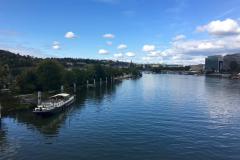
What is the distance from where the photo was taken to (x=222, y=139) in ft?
193

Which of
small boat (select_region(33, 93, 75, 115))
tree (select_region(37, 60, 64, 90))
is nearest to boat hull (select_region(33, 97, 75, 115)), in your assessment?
small boat (select_region(33, 93, 75, 115))

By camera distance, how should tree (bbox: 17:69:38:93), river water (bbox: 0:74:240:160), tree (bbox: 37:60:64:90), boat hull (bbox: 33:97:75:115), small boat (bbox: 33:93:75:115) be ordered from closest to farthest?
river water (bbox: 0:74:240:160) < boat hull (bbox: 33:97:75:115) < small boat (bbox: 33:93:75:115) < tree (bbox: 17:69:38:93) < tree (bbox: 37:60:64:90)

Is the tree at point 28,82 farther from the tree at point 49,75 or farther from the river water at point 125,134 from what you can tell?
the river water at point 125,134

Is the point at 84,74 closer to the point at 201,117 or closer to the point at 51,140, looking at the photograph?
the point at 201,117

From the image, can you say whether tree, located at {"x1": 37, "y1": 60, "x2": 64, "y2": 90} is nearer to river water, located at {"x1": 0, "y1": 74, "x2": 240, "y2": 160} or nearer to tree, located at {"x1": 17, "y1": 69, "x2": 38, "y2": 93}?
tree, located at {"x1": 17, "y1": 69, "x2": 38, "y2": 93}

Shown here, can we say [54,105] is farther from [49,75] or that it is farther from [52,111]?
[49,75]

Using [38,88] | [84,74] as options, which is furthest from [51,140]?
[84,74]

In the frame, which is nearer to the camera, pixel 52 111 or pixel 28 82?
pixel 52 111

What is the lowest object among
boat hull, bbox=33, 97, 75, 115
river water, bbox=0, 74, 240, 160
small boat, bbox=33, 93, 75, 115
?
river water, bbox=0, 74, 240, 160

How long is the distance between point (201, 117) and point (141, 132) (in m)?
22.0

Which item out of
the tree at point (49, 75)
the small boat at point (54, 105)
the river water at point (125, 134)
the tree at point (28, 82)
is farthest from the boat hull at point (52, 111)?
the tree at point (49, 75)

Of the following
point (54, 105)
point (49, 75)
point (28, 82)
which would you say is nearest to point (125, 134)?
point (54, 105)

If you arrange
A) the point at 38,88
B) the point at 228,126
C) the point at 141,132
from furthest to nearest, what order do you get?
the point at 38,88, the point at 228,126, the point at 141,132

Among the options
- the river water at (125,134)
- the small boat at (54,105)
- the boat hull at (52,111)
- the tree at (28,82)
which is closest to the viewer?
the river water at (125,134)
